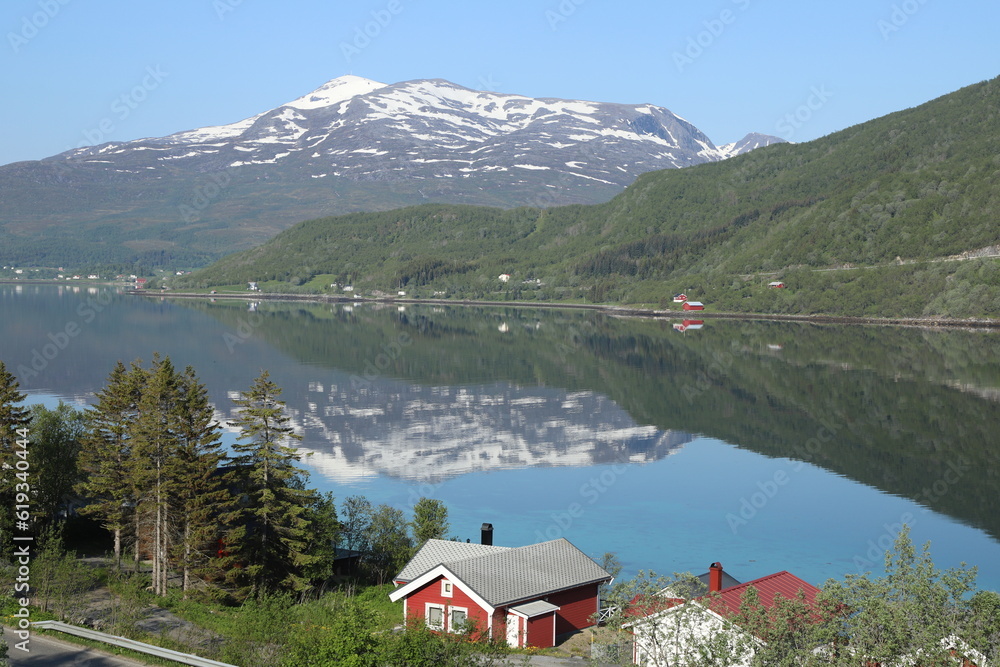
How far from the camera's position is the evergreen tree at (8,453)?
31391mm

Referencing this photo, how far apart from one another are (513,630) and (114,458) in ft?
56.0

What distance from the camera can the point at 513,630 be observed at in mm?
27375

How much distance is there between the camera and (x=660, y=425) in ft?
245

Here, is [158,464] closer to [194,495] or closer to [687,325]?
[194,495]

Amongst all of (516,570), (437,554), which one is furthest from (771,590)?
(437,554)

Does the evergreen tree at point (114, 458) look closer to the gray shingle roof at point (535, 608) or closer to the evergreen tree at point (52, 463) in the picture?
the evergreen tree at point (52, 463)

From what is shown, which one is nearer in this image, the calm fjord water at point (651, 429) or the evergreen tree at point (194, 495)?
the evergreen tree at point (194, 495)

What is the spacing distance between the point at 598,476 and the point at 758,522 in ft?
41.7

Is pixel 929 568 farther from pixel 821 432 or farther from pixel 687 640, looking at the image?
pixel 821 432

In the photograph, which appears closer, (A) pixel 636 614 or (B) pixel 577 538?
(A) pixel 636 614

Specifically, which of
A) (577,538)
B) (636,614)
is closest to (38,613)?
(636,614)

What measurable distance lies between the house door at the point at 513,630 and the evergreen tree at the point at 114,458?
46.8 ft

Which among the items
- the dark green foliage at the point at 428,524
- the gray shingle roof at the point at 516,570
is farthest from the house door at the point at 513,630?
the dark green foliage at the point at 428,524

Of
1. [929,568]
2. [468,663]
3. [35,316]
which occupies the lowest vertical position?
[468,663]
